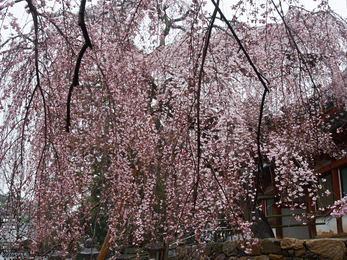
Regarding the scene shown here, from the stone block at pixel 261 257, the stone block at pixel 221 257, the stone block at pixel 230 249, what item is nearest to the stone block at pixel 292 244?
the stone block at pixel 261 257

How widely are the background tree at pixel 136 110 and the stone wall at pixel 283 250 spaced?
634mm

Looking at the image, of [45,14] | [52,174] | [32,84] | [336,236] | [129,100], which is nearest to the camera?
[45,14]

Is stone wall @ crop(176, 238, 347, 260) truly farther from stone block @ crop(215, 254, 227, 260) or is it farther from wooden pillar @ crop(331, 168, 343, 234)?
wooden pillar @ crop(331, 168, 343, 234)

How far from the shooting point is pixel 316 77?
19.4ft

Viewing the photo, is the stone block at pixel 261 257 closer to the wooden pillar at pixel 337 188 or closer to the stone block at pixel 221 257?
the stone block at pixel 221 257

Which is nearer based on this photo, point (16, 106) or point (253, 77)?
point (16, 106)

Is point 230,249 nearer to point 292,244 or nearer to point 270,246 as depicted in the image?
point 270,246

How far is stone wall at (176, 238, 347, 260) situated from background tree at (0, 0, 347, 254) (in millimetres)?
634

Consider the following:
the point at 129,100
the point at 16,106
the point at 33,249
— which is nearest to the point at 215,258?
the point at 33,249

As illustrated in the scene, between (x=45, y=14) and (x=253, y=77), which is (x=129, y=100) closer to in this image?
(x=45, y=14)

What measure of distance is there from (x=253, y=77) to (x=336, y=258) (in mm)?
3120

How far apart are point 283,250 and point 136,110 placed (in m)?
3.48

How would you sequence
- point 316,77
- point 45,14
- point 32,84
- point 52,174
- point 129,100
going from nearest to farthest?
point 45,14 < point 32,84 < point 129,100 < point 52,174 < point 316,77

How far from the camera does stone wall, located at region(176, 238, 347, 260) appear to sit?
4758mm
